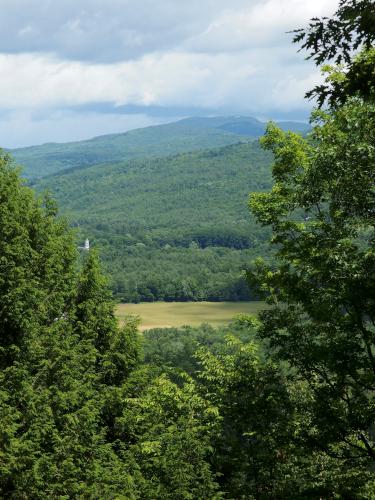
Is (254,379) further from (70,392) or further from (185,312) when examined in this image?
(185,312)

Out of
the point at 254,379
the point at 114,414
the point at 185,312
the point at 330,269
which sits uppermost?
the point at 330,269

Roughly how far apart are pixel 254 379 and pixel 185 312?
429ft

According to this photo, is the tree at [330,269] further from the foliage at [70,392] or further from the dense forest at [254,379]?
the foliage at [70,392]

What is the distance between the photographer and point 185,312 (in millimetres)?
148750

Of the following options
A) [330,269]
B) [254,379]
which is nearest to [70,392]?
[254,379]

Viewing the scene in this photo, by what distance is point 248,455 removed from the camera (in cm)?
1745

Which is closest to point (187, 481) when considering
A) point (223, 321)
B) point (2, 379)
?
point (2, 379)

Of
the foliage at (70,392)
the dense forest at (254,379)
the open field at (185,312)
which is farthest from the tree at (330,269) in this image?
the open field at (185,312)

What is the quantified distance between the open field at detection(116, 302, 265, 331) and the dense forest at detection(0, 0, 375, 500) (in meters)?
102

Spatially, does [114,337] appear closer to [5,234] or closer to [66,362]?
[66,362]

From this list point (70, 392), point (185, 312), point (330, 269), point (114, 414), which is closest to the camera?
point (330, 269)

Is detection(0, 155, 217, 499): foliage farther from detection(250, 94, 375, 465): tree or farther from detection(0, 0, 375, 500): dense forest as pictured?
detection(250, 94, 375, 465): tree

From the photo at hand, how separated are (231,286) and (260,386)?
155 metres

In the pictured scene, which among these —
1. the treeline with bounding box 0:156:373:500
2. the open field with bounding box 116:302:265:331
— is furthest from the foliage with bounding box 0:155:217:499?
the open field with bounding box 116:302:265:331
